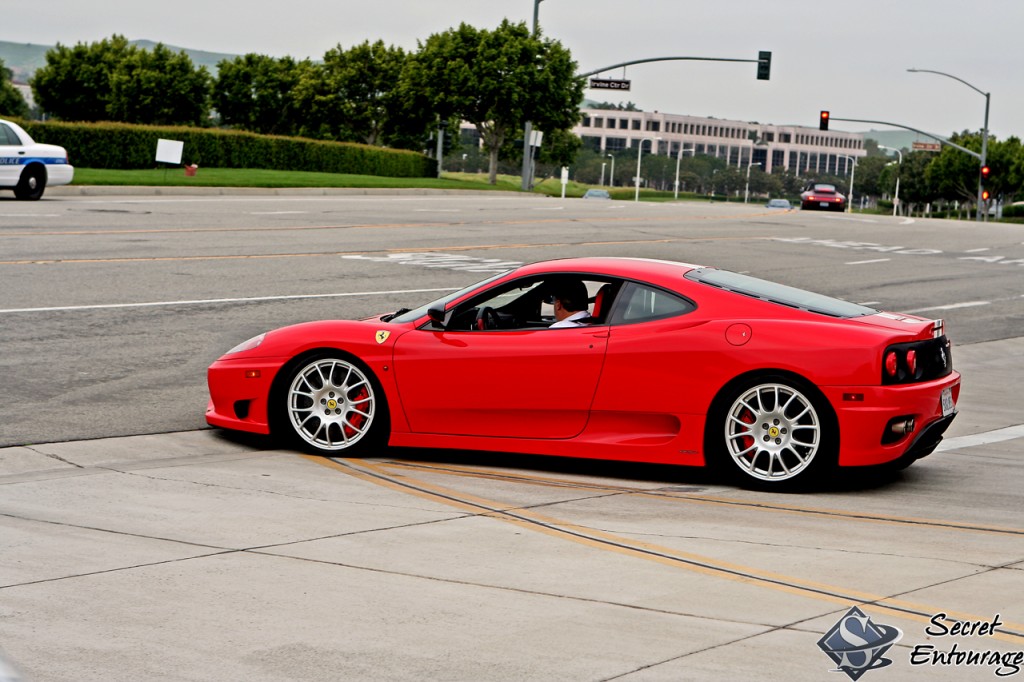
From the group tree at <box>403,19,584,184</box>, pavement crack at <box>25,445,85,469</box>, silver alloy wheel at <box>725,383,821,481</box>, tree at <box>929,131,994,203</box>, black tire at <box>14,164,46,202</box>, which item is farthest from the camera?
tree at <box>929,131,994,203</box>

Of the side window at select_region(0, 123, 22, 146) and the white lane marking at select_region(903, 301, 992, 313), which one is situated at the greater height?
the side window at select_region(0, 123, 22, 146)

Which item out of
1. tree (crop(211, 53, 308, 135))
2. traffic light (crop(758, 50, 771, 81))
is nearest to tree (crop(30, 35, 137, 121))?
tree (crop(211, 53, 308, 135))

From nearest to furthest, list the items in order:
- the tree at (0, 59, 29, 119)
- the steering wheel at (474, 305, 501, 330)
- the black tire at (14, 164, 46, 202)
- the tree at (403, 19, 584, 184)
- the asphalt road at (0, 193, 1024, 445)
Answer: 1. the steering wheel at (474, 305, 501, 330)
2. the asphalt road at (0, 193, 1024, 445)
3. the black tire at (14, 164, 46, 202)
4. the tree at (403, 19, 584, 184)
5. the tree at (0, 59, 29, 119)

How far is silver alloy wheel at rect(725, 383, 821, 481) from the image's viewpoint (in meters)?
7.12

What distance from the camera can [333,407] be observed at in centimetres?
800

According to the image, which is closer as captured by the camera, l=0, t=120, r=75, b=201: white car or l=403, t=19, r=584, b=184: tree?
l=0, t=120, r=75, b=201: white car

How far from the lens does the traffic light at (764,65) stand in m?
53.7

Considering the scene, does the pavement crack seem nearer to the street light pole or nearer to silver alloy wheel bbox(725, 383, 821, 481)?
silver alloy wheel bbox(725, 383, 821, 481)

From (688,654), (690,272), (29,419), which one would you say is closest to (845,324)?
(690,272)

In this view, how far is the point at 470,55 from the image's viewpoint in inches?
2441

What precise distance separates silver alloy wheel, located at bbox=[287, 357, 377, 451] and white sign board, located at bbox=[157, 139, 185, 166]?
89.7ft

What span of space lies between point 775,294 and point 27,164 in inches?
865

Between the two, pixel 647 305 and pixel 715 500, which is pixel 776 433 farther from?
pixel 647 305

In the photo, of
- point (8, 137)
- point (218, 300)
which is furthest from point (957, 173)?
point (218, 300)
